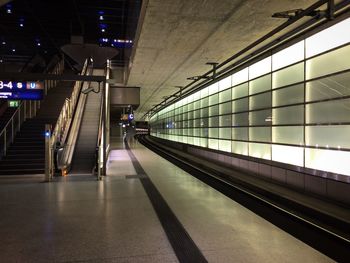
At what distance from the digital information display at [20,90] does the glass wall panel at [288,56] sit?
768cm

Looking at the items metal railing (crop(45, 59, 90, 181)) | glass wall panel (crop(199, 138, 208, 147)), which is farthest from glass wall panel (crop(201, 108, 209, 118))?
metal railing (crop(45, 59, 90, 181))

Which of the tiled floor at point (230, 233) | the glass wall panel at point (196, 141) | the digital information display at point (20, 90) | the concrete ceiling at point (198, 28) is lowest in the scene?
the tiled floor at point (230, 233)

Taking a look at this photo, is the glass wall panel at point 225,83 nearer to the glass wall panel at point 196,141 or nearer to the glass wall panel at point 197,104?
the glass wall panel at point 197,104

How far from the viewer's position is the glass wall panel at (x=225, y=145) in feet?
47.5

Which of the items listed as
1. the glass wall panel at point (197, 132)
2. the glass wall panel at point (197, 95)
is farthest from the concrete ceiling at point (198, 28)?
the glass wall panel at point (197, 132)

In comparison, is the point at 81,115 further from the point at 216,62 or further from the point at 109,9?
the point at 109,9

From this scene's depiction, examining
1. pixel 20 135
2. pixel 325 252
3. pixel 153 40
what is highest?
pixel 153 40

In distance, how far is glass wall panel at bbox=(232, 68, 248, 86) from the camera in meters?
12.7

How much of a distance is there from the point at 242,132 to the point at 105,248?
9.46 meters

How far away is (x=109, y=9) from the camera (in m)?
23.7

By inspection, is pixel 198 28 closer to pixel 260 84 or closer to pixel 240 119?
pixel 260 84

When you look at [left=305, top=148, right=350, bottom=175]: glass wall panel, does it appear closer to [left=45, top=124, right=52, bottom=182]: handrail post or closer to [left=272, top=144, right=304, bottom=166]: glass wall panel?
[left=272, top=144, right=304, bottom=166]: glass wall panel

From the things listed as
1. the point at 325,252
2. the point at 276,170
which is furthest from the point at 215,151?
the point at 325,252

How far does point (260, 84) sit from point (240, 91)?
6.25 ft
